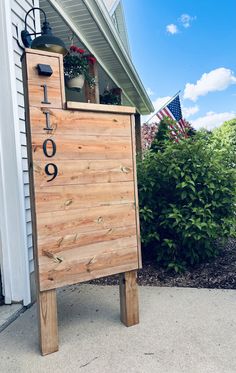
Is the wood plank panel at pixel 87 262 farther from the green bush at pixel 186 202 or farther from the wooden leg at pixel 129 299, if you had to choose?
the green bush at pixel 186 202

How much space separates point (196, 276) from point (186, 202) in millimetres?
715

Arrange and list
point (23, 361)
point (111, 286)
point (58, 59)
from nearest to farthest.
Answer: point (23, 361)
point (58, 59)
point (111, 286)

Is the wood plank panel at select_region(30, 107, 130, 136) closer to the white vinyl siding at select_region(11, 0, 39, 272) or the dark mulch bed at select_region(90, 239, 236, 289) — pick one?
the white vinyl siding at select_region(11, 0, 39, 272)

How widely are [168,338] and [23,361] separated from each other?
33.6 inches

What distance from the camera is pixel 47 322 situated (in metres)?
1.73

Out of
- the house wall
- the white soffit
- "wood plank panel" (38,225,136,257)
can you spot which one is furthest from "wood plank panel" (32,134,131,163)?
the white soffit

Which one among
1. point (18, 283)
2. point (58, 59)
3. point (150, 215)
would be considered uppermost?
point (58, 59)

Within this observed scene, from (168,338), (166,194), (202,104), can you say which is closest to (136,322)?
(168,338)

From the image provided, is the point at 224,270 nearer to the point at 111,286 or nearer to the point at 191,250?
the point at 191,250

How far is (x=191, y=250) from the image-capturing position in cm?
300

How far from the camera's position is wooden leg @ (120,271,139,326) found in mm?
2008

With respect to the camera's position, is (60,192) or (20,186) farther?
(20,186)

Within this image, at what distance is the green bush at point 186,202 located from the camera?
2.90m

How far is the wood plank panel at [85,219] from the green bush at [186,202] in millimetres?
980
